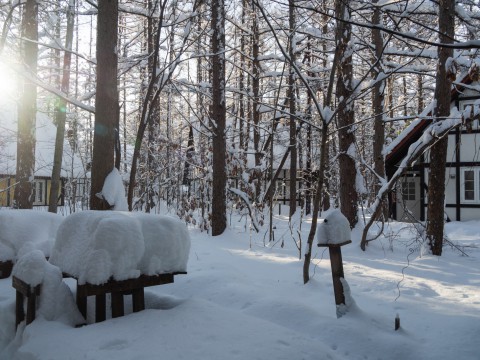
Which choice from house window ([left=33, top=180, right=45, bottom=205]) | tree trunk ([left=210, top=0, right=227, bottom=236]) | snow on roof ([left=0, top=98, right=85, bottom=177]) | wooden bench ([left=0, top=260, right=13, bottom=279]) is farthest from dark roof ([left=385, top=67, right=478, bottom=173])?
house window ([left=33, top=180, right=45, bottom=205])

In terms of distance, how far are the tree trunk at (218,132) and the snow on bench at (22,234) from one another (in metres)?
4.67

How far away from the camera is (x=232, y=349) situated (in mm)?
2961

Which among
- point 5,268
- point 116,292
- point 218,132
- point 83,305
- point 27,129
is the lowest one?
point 5,268

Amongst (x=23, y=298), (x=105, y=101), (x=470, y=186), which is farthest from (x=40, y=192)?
(x=23, y=298)

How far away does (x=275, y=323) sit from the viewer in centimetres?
374

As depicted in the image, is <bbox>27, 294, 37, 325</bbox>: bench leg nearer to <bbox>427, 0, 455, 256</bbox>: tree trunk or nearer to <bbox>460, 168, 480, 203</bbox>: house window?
<bbox>427, 0, 455, 256</bbox>: tree trunk

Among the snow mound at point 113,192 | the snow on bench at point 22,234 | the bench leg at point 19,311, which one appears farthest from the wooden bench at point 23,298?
the snow on bench at point 22,234

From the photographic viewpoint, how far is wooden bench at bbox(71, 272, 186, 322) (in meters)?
3.34

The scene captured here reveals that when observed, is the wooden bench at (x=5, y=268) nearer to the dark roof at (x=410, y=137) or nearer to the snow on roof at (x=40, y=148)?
the dark roof at (x=410, y=137)

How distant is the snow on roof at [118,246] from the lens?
131 inches

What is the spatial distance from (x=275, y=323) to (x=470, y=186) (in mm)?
15860

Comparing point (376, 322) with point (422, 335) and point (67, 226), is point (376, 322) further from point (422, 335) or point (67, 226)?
point (67, 226)

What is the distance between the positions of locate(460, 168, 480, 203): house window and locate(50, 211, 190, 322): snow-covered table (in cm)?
1563

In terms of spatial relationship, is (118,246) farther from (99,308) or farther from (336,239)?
(336,239)
